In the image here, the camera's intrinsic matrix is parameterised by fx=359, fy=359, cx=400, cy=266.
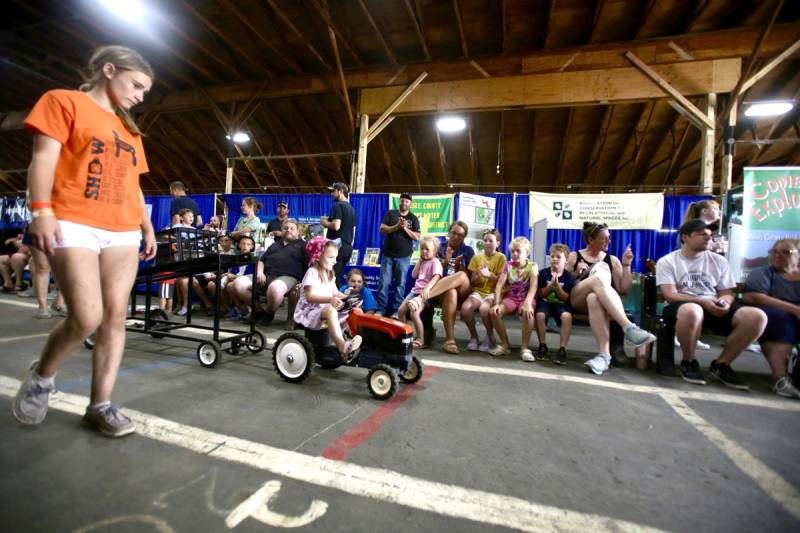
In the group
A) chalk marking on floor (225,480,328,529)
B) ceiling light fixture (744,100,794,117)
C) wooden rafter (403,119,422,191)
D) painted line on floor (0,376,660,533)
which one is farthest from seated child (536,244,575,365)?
wooden rafter (403,119,422,191)

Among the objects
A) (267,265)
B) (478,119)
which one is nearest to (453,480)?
(267,265)

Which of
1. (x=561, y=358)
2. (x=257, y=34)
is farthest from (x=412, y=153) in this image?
(x=561, y=358)

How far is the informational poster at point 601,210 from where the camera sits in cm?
640

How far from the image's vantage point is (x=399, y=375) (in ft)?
8.97

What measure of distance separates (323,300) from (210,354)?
1.05 metres

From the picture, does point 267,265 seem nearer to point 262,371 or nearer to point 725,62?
point 262,371

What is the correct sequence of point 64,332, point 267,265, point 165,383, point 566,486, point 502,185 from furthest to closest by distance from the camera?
1. point 502,185
2. point 267,265
3. point 165,383
4. point 64,332
5. point 566,486

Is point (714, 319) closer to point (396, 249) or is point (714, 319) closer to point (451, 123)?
Answer: point (396, 249)

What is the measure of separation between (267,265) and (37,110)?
143 inches

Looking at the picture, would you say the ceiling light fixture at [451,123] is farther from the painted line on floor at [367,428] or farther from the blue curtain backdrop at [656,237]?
the painted line on floor at [367,428]

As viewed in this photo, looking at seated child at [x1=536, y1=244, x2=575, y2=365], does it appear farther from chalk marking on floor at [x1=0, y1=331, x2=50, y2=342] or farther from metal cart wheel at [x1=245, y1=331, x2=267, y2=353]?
chalk marking on floor at [x1=0, y1=331, x2=50, y2=342]

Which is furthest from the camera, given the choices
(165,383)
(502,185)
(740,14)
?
(502,185)

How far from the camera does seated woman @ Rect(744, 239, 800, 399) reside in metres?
2.98

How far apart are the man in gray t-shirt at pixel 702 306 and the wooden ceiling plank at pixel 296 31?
7.82m
